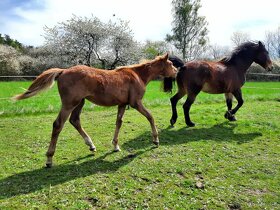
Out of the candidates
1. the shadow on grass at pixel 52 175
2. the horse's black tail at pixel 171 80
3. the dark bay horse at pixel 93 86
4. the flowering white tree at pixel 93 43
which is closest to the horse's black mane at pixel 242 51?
the horse's black tail at pixel 171 80

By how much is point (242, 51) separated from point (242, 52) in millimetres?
38

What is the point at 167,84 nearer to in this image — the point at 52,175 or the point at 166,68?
the point at 166,68

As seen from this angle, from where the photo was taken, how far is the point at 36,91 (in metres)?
5.00

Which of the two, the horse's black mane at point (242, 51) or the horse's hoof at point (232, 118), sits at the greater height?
the horse's black mane at point (242, 51)

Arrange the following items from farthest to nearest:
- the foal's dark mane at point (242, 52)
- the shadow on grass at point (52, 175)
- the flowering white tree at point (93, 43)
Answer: the flowering white tree at point (93, 43)
the foal's dark mane at point (242, 52)
the shadow on grass at point (52, 175)

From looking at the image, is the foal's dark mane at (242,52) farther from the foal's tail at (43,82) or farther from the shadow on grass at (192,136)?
the foal's tail at (43,82)

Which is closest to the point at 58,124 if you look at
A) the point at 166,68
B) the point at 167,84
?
the point at 166,68

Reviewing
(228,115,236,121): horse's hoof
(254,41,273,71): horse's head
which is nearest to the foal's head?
(228,115,236,121): horse's hoof

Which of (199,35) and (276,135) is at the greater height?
(199,35)

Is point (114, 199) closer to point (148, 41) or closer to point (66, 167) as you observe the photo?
point (66, 167)

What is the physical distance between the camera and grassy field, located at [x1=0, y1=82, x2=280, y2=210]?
13.5 ft

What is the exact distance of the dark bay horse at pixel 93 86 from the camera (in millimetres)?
4984

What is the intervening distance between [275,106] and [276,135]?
430cm

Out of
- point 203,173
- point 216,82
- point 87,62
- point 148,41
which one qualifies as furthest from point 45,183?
point 148,41
